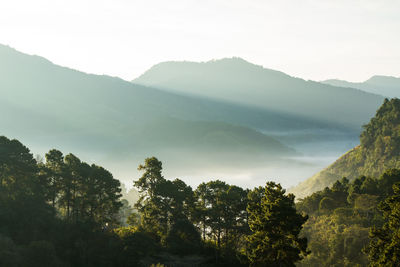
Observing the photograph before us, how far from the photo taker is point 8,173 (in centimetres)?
6072

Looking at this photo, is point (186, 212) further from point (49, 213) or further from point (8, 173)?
point (8, 173)

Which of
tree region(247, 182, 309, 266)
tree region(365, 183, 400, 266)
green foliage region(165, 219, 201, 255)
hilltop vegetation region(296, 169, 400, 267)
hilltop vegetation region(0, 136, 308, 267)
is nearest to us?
tree region(365, 183, 400, 266)

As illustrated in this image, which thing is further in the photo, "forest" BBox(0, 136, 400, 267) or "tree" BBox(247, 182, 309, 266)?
"forest" BBox(0, 136, 400, 267)

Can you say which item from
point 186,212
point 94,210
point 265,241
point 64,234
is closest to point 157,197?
point 186,212

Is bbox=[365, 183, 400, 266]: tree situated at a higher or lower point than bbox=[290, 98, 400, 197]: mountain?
lower

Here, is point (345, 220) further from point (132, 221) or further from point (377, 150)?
point (377, 150)

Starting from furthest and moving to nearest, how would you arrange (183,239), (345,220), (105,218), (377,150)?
1. (377,150)
2. (345,220)
3. (105,218)
4. (183,239)

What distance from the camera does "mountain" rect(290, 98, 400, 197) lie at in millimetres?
130000

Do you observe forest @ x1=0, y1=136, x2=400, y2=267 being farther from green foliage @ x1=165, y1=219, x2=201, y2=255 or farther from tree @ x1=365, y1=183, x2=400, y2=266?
tree @ x1=365, y1=183, x2=400, y2=266

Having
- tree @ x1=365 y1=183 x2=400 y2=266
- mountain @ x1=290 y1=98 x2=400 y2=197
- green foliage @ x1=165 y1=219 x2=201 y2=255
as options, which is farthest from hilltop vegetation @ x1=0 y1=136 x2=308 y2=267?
mountain @ x1=290 y1=98 x2=400 y2=197

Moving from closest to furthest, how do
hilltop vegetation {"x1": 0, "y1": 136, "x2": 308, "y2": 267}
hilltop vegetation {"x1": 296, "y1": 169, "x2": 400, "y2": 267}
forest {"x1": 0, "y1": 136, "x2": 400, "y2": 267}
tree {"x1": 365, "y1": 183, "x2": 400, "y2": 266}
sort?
tree {"x1": 365, "y1": 183, "x2": 400, "y2": 266}, hilltop vegetation {"x1": 0, "y1": 136, "x2": 308, "y2": 267}, forest {"x1": 0, "y1": 136, "x2": 400, "y2": 267}, hilltop vegetation {"x1": 296, "y1": 169, "x2": 400, "y2": 267}

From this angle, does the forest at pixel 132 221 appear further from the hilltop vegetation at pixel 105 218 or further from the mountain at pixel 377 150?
the mountain at pixel 377 150

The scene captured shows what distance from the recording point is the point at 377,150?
5389 inches

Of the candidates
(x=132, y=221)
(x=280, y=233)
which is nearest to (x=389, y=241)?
(x=280, y=233)
